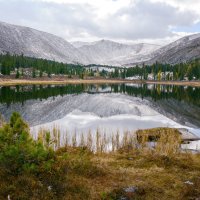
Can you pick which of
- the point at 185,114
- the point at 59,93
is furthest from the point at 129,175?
the point at 59,93

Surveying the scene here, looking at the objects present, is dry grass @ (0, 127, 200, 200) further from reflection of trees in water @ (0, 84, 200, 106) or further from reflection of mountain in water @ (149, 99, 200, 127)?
reflection of trees in water @ (0, 84, 200, 106)

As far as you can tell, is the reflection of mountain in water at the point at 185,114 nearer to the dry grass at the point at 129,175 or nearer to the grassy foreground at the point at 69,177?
the dry grass at the point at 129,175

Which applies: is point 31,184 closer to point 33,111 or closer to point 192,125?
point 192,125

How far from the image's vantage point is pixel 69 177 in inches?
640

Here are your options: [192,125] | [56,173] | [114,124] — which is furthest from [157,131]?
[56,173]

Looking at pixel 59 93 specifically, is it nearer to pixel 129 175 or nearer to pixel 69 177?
pixel 129 175

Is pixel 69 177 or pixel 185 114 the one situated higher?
pixel 69 177

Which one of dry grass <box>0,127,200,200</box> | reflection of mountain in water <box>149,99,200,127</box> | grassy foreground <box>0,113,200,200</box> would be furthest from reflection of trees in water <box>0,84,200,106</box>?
grassy foreground <box>0,113,200,200</box>

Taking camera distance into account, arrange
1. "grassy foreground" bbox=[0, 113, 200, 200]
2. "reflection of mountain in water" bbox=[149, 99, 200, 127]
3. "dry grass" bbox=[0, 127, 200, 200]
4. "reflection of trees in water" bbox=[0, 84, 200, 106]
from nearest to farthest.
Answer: "grassy foreground" bbox=[0, 113, 200, 200] < "dry grass" bbox=[0, 127, 200, 200] < "reflection of mountain in water" bbox=[149, 99, 200, 127] < "reflection of trees in water" bbox=[0, 84, 200, 106]

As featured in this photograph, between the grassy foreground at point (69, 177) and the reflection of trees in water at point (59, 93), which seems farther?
the reflection of trees in water at point (59, 93)

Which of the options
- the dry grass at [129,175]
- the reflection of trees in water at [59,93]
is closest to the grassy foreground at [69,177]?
A: the dry grass at [129,175]

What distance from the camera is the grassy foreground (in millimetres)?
14516

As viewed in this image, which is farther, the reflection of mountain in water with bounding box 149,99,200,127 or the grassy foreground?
the reflection of mountain in water with bounding box 149,99,200,127

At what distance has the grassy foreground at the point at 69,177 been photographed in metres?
14.5
